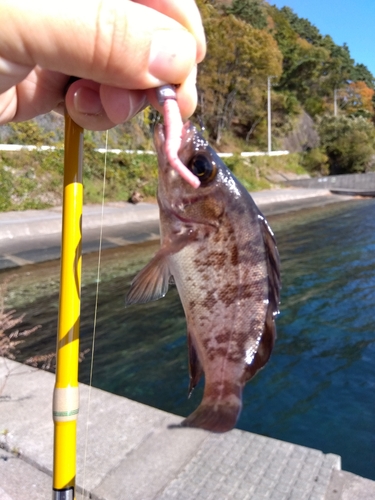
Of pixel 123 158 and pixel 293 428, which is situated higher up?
pixel 123 158

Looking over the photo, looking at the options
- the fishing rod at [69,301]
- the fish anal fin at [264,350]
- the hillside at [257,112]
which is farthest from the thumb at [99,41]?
the hillside at [257,112]

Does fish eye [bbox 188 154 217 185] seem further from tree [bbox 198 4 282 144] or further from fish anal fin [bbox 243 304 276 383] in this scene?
tree [bbox 198 4 282 144]

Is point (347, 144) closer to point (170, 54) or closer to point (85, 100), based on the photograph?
point (85, 100)

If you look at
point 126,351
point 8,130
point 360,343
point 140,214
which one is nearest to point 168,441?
point 126,351

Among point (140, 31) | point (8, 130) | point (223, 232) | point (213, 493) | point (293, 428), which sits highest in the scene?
point (8, 130)

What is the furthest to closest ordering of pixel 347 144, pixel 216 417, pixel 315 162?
1. pixel 347 144
2. pixel 315 162
3. pixel 216 417

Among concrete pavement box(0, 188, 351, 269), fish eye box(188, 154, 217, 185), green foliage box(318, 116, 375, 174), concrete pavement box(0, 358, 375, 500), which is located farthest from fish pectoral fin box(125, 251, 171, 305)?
green foliage box(318, 116, 375, 174)

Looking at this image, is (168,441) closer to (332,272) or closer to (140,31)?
(140,31)

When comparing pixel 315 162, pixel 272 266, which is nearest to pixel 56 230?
pixel 272 266
